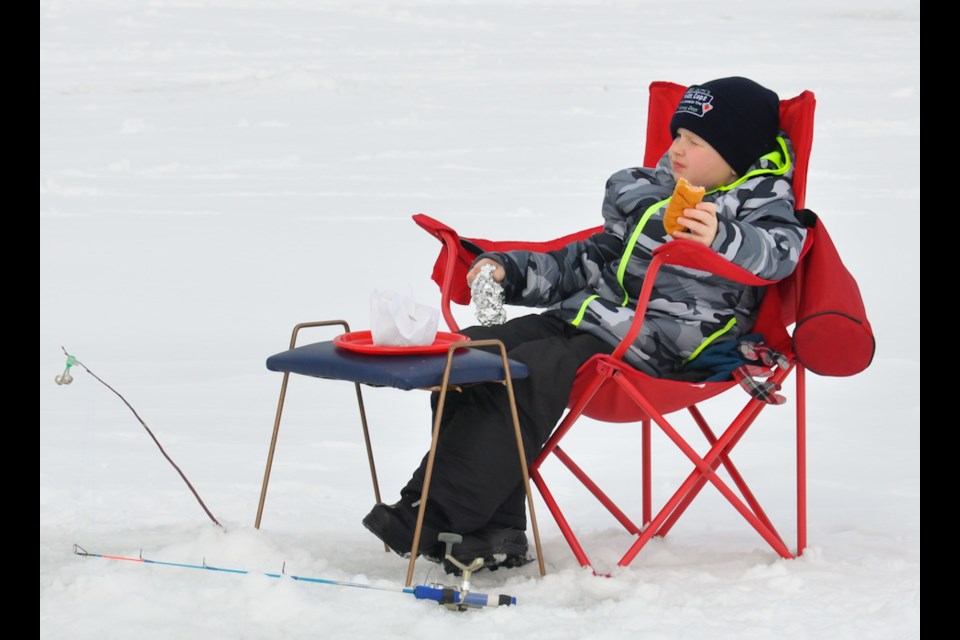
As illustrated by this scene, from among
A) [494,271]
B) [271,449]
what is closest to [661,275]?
[494,271]

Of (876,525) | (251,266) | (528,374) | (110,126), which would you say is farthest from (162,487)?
(110,126)

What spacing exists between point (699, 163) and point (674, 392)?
21.4 inches

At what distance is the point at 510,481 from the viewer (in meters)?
2.73

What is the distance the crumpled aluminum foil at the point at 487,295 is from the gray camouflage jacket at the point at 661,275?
0.04 metres

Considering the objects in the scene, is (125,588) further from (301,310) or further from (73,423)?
(301,310)

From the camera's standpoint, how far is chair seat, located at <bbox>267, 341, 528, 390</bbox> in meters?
2.47

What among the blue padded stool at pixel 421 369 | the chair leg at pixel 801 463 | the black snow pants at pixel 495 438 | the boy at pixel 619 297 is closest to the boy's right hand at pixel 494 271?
the boy at pixel 619 297

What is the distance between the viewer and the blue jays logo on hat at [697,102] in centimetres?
304

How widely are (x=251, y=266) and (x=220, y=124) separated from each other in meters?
2.85

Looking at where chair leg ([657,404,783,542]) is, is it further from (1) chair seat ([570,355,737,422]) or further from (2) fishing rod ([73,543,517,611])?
(2) fishing rod ([73,543,517,611])

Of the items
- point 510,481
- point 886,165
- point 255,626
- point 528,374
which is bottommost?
point 255,626

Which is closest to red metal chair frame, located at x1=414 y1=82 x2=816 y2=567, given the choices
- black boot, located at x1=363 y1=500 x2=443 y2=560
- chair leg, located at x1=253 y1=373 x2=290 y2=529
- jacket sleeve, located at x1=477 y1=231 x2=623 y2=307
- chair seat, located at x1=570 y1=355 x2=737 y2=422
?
chair seat, located at x1=570 y1=355 x2=737 y2=422

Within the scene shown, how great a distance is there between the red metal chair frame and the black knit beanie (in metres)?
0.07

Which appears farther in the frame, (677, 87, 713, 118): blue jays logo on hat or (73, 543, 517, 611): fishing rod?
(677, 87, 713, 118): blue jays logo on hat
